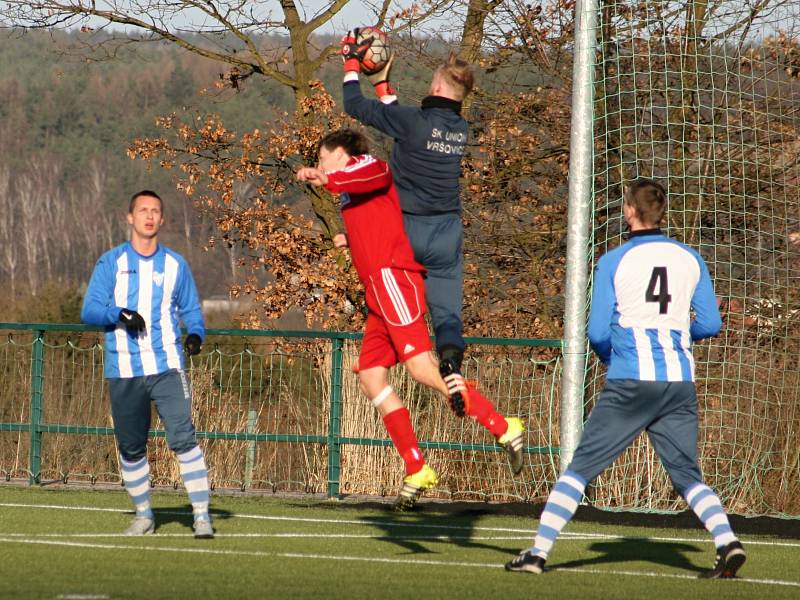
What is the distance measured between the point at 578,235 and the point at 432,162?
4052mm

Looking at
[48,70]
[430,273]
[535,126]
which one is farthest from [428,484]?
[48,70]

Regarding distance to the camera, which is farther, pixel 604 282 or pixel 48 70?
pixel 48 70

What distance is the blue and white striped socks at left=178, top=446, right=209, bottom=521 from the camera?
8.16 m

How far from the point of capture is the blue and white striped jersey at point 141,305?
8.02 meters

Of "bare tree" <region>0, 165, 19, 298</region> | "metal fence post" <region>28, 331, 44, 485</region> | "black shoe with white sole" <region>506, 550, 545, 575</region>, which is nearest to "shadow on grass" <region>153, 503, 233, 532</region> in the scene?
"black shoe with white sole" <region>506, 550, 545, 575</region>

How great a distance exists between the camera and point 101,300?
7996mm

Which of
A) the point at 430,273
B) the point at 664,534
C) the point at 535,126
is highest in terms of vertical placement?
the point at 535,126

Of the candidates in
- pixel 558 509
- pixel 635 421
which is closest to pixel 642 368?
pixel 635 421

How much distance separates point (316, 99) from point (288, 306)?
8.95 feet

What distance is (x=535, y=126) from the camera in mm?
16609

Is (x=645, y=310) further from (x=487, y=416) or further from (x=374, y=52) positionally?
(x=374, y=52)

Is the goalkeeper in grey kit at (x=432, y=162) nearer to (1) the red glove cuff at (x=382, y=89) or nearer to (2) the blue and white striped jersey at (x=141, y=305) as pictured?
(1) the red glove cuff at (x=382, y=89)

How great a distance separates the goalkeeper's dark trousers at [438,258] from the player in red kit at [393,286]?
0.08m

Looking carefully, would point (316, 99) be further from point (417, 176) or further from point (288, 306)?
point (417, 176)
